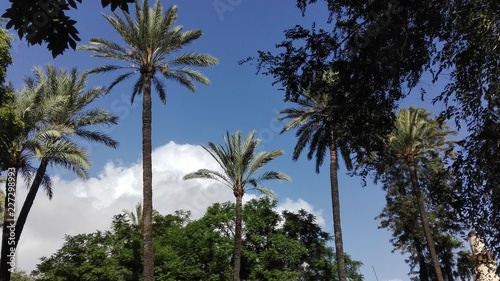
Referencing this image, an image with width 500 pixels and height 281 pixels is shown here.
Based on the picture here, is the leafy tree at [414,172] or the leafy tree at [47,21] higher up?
the leafy tree at [414,172]

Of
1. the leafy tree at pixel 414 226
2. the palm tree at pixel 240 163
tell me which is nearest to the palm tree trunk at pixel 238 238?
the palm tree at pixel 240 163

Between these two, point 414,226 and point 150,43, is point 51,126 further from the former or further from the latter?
point 414,226

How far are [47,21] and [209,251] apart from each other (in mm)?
25859

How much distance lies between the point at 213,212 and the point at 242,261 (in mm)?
4178

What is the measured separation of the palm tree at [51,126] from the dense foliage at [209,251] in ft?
23.7

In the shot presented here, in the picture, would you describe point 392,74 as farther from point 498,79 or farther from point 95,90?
point 95,90

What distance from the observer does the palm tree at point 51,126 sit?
1780 cm

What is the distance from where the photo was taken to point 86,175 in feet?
68.2

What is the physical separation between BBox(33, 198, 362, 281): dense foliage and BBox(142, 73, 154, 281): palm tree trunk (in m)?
10.4

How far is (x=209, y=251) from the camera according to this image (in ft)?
91.6

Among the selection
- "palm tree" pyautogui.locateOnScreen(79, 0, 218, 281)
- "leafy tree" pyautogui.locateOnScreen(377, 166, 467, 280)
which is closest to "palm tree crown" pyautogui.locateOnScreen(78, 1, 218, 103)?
"palm tree" pyautogui.locateOnScreen(79, 0, 218, 281)

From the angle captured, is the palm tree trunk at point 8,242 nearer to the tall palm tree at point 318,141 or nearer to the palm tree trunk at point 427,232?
the tall palm tree at point 318,141

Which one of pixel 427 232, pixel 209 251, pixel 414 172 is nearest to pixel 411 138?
pixel 414 172

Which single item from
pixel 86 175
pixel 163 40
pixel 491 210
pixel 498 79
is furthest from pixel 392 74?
pixel 86 175
